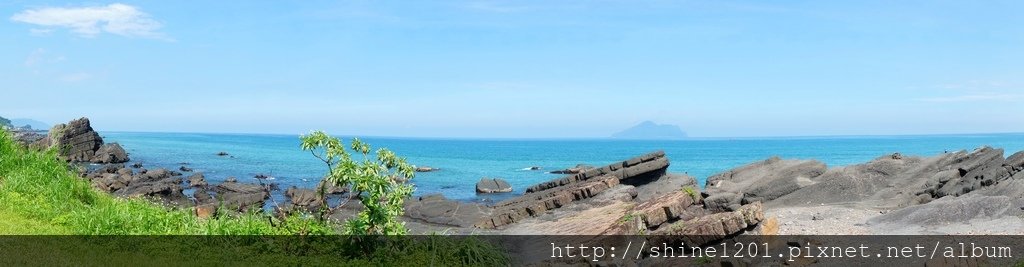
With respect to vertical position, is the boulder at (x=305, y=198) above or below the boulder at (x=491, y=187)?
above

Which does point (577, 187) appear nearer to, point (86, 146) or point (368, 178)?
point (368, 178)

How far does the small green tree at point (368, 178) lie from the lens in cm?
1327

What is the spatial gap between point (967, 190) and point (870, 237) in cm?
1050

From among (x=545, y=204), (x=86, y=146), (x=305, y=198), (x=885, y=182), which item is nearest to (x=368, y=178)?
(x=545, y=204)

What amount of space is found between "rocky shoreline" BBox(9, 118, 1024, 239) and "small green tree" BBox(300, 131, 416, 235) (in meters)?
3.30

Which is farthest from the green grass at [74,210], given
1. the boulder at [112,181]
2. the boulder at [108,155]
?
the boulder at [108,155]

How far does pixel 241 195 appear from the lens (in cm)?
4450

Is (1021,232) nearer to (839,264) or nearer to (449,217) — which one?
(839,264)

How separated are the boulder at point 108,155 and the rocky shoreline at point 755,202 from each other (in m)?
30.4

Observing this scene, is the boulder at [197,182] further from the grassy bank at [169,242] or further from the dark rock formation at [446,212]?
the grassy bank at [169,242]

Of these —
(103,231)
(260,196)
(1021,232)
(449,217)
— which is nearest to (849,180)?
(1021,232)

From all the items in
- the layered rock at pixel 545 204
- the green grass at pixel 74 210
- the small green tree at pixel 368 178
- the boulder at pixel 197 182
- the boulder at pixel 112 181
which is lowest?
the boulder at pixel 197 182

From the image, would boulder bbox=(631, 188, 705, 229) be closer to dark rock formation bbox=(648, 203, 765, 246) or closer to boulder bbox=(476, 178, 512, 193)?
dark rock formation bbox=(648, 203, 765, 246)

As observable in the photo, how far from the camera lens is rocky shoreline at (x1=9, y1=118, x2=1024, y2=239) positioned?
69.0ft
